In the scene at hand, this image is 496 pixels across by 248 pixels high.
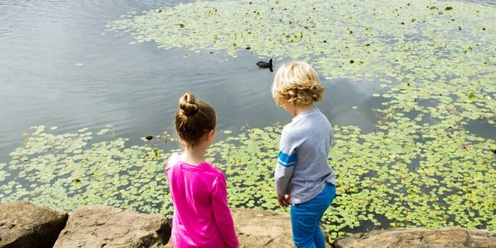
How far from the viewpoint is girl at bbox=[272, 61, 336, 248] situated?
7.63ft

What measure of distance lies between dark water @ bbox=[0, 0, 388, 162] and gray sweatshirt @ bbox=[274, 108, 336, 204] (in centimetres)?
347

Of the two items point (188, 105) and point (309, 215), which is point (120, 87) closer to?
point (309, 215)

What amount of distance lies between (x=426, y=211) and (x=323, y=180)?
2.14 metres

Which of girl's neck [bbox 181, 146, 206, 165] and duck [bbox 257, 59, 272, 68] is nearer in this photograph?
girl's neck [bbox 181, 146, 206, 165]

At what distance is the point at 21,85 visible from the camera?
721 cm

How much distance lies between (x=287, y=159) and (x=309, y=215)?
0.36m

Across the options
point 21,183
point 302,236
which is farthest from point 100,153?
point 302,236

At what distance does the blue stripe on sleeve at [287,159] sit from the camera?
2391 millimetres

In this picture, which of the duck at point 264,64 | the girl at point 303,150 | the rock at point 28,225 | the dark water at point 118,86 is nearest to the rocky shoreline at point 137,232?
the rock at point 28,225

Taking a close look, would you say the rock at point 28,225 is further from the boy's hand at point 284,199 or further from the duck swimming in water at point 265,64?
the duck swimming in water at point 265,64

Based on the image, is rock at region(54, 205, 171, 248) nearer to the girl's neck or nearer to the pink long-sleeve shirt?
the pink long-sleeve shirt

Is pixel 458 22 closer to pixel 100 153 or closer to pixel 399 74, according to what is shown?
pixel 399 74

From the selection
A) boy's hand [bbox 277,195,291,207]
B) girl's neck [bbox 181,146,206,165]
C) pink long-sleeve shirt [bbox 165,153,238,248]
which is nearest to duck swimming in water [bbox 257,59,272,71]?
boy's hand [bbox 277,195,291,207]

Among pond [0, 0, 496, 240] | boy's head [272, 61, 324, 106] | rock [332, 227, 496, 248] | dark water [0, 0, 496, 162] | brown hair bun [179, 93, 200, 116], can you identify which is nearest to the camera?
brown hair bun [179, 93, 200, 116]
